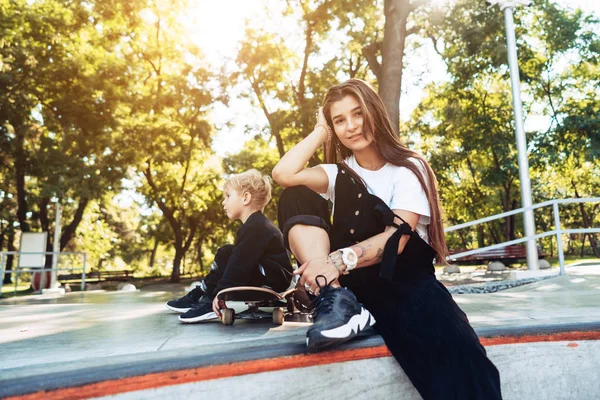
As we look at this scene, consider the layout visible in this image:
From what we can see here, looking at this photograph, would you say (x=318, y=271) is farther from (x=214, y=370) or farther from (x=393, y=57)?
(x=393, y=57)

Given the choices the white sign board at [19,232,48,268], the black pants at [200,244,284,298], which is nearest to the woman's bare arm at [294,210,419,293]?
the black pants at [200,244,284,298]

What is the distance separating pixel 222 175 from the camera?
23.9 m

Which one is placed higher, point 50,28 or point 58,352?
point 50,28

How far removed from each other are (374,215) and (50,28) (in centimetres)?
1650

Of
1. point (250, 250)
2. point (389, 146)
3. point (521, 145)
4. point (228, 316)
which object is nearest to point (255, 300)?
point (228, 316)

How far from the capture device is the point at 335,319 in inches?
68.8

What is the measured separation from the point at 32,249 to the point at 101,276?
13.0 metres

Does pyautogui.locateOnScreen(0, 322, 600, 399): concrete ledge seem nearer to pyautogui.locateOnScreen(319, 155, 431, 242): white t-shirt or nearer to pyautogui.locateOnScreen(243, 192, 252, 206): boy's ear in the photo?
pyautogui.locateOnScreen(319, 155, 431, 242): white t-shirt

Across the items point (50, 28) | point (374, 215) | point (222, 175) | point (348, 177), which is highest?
point (50, 28)

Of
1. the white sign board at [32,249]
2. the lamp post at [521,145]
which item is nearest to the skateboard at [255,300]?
the lamp post at [521,145]

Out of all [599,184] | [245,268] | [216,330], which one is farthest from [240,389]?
[599,184]

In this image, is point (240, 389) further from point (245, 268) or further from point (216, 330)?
point (245, 268)

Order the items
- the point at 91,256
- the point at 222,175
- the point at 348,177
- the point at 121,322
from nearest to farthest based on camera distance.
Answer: the point at 348,177 → the point at 121,322 → the point at 222,175 → the point at 91,256

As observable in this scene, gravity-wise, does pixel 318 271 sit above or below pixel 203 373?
above
